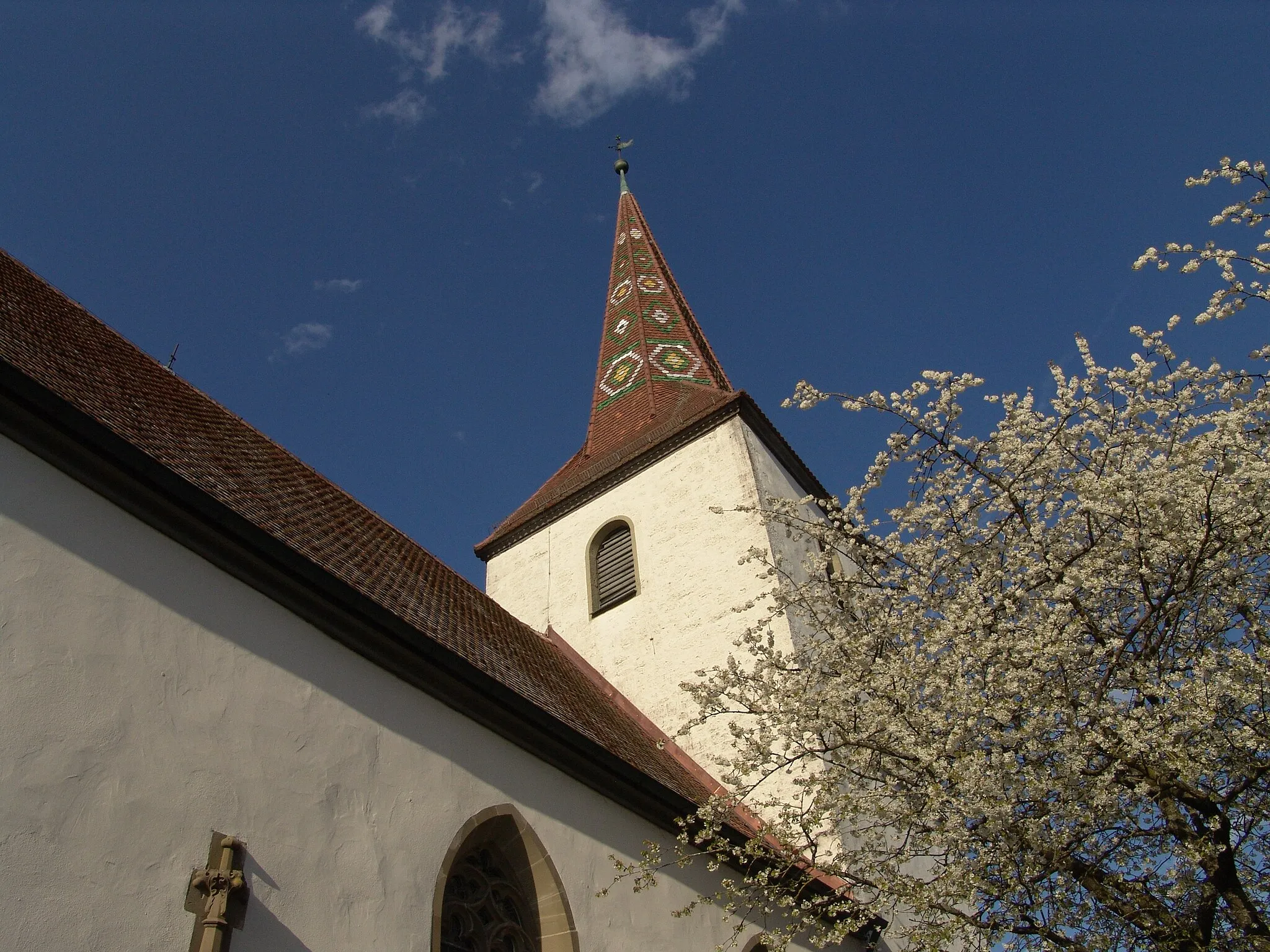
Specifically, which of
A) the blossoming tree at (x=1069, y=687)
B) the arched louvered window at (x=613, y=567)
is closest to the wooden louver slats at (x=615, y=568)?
the arched louvered window at (x=613, y=567)

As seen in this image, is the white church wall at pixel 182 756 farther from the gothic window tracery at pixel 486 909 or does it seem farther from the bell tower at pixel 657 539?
the bell tower at pixel 657 539

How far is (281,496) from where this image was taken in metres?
8.73

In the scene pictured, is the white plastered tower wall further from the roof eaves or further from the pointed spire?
the pointed spire

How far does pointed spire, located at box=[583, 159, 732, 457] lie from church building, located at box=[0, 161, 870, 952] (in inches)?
261

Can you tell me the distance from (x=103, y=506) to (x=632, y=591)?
875 cm

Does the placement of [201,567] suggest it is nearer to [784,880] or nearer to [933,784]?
[933,784]

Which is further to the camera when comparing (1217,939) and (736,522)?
(736,522)

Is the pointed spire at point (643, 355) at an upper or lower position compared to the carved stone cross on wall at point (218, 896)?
upper

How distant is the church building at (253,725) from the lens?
4.88m

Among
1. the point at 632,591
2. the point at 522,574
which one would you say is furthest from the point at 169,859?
the point at 522,574

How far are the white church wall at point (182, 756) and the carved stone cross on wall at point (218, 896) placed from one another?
0.18 feet

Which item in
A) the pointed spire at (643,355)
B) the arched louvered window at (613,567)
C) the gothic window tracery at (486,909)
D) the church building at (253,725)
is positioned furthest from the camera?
the pointed spire at (643,355)

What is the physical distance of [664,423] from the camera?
16.0 m

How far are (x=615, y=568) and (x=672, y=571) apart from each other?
4.03 ft
